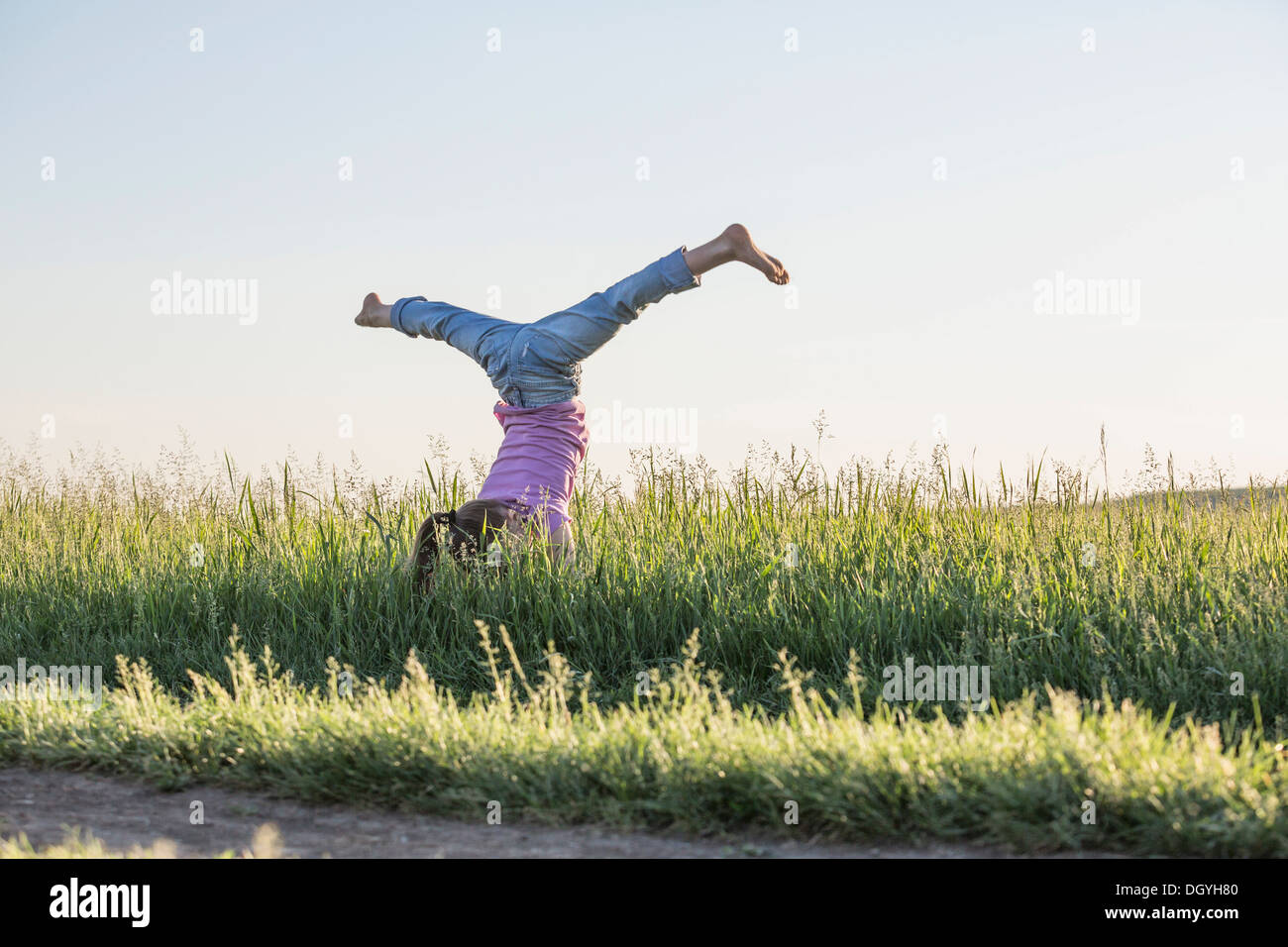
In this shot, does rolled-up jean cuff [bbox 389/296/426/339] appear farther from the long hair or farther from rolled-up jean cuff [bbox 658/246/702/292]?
rolled-up jean cuff [bbox 658/246/702/292]

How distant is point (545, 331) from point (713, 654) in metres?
2.26

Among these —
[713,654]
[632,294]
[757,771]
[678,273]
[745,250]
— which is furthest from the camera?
[632,294]

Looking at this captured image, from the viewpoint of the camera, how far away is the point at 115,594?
6.98 metres

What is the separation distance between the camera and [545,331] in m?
6.46

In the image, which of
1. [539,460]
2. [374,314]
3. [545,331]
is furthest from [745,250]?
[374,314]

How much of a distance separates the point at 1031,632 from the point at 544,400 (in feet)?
10.3

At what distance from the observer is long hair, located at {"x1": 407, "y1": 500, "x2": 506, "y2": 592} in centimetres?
606

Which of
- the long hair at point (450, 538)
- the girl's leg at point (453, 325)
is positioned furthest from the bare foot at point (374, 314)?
the long hair at point (450, 538)

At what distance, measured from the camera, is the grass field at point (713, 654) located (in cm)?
323

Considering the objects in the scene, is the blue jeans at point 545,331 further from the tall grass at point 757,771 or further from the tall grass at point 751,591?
the tall grass at point 757,771

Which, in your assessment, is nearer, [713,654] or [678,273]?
[713,654]

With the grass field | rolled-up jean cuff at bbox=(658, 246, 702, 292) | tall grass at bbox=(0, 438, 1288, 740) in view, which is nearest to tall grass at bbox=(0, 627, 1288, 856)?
the grass field

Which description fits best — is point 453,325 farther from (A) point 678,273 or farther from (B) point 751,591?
(B) point 751,591

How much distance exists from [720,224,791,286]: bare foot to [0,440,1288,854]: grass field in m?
1.68
